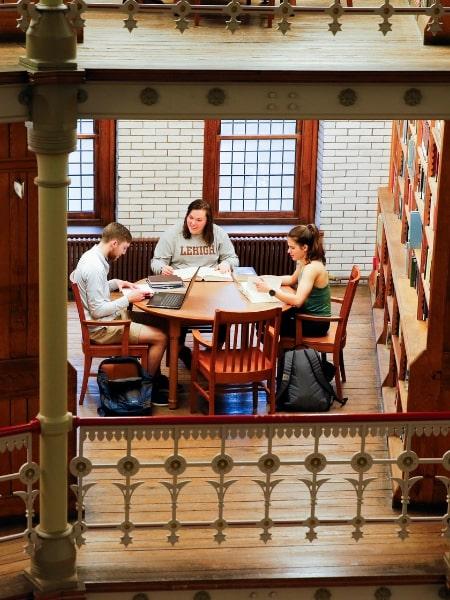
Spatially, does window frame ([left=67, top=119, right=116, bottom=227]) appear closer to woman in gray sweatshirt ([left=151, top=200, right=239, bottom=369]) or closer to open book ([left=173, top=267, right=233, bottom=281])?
woman in gray sweatshirt ([left=151, top=200, right=239, bottom=369])

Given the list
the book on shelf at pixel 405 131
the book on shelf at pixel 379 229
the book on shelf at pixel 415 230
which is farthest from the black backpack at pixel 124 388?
the book on shelf at pixel 379 229

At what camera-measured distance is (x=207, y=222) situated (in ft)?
38.0

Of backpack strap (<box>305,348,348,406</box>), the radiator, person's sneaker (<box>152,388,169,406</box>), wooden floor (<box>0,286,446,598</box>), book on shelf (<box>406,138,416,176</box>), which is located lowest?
wooden floor (<box>0,286,446,598</box>)

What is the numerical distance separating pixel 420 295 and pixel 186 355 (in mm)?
2703

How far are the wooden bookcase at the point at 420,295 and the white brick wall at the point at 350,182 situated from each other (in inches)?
57.2

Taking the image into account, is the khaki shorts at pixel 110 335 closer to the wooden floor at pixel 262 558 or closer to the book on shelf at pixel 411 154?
the wooden floor at pixel 262 558

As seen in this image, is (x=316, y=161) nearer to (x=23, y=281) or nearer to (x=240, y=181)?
(x=240, y=181)

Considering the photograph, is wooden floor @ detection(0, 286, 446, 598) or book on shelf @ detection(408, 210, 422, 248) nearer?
wooden floor @ detection(0, 286, 446, 598)

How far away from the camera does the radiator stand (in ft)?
43.2

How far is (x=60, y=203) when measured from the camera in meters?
7.02

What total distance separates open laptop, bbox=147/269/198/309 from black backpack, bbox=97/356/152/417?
500 mm

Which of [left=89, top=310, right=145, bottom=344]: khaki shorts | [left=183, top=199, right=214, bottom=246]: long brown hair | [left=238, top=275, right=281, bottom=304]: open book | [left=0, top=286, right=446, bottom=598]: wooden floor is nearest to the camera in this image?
[left=0, top=286, right=446, bottom=598]: wooden floor

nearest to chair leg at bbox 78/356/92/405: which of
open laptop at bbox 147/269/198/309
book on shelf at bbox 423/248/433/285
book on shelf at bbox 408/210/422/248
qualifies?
open laptop at bbox 147/269/198/309

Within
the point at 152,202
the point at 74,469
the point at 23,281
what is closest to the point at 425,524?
the point at 74,469
